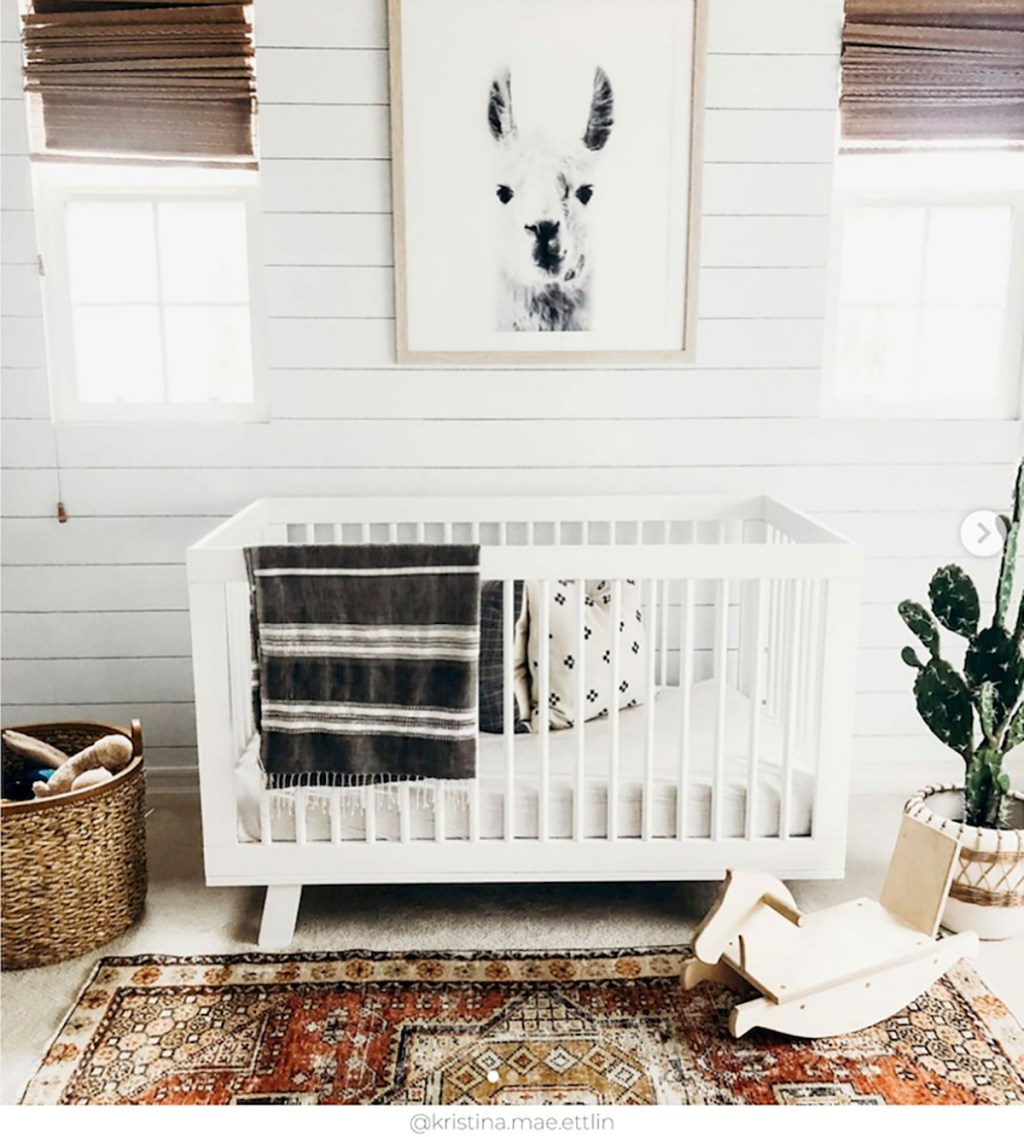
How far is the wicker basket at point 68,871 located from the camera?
2074 millimetres

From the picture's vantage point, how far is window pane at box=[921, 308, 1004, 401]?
290 cm

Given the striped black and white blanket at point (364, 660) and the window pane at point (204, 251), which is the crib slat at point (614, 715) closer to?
the striped black and white blanket at point (364, 660)

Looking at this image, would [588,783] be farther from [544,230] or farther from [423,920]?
[544,230]

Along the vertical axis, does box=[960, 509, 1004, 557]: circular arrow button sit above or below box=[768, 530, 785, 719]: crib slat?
above

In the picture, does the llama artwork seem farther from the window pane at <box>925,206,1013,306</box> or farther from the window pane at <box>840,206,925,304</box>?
the window pane at <box>925,206,1013,306</box>

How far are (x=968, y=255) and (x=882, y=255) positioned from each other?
0.23 meters

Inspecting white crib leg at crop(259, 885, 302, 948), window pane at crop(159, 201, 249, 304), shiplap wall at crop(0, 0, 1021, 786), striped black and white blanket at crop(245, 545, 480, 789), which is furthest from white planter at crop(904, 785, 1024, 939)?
window pane at crop(159, 201, 249, 304)

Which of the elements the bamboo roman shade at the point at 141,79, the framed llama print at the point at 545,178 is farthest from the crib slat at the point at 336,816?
the bamboo roman shade at the point at 141,79

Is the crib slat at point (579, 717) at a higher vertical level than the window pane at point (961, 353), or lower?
lower

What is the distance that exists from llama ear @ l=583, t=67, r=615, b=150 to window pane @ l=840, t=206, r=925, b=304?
2.22 ft

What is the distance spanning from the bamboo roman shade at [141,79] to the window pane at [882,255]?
5.06ft

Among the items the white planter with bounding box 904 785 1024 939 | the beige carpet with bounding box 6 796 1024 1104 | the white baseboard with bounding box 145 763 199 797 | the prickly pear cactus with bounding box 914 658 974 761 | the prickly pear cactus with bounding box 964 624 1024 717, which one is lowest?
the beige carpet with bounding box 6 796 1024 1104

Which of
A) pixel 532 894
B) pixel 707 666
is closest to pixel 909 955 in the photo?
pixel 532 894

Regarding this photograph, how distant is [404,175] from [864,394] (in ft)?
4.34
